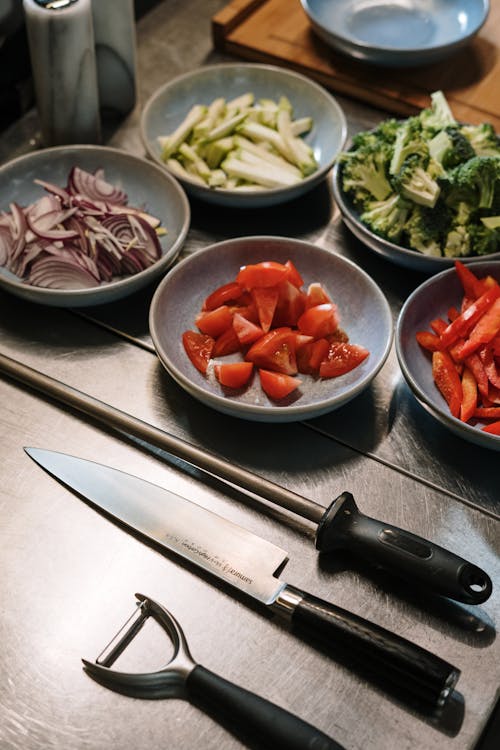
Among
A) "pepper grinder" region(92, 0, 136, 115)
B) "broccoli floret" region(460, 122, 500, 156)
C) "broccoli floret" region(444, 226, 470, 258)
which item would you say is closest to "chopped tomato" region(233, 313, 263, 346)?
"broccoli floret" region(444, 226, 470, 258)

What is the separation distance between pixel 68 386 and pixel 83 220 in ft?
1.25

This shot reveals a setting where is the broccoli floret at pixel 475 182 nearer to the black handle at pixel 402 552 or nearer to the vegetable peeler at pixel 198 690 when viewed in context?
the black handle at pixel 402 552

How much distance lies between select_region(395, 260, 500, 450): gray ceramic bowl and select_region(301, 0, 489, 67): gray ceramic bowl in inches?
31.7

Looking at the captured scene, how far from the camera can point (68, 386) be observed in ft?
4.68

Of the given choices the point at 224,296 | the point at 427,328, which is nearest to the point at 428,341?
the point at 427,328

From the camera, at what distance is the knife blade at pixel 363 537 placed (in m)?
1.13

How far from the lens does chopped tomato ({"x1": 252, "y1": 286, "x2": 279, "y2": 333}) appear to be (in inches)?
57.1

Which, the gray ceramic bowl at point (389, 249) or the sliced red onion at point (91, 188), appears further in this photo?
the sliced red onion at point (91, 188)

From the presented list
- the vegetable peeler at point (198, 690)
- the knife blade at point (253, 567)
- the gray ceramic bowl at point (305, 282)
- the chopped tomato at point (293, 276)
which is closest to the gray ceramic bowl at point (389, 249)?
the gray ceramic bowl at point (305, 282)

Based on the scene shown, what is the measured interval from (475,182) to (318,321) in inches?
17.3

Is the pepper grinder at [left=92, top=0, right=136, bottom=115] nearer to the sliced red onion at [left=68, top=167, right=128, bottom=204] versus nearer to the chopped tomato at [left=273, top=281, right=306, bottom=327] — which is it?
the sliced red onion at [left=68, top=167, right=128, bottom=204]

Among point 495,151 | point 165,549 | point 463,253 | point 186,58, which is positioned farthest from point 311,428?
point 186,58

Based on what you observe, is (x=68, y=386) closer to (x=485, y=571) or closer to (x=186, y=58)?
(x=485, y=571)

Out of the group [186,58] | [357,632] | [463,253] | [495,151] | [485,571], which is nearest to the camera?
[357,632]
